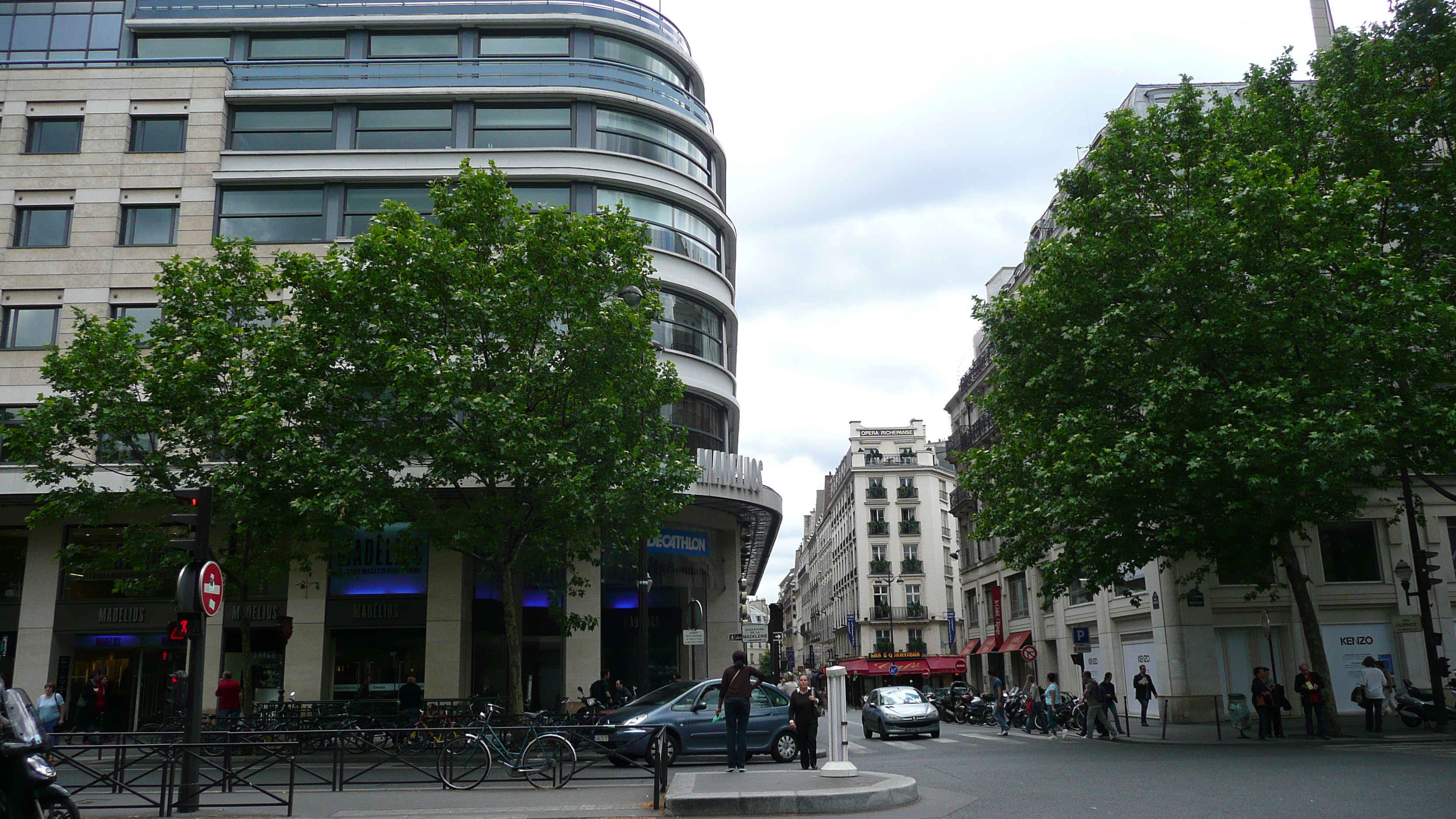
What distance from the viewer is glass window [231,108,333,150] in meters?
29.3

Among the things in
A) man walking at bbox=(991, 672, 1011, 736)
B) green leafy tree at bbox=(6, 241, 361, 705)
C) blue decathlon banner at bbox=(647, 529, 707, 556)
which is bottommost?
man walking at bbox=(991, 672, 1011, 736)

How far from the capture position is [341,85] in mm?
29516

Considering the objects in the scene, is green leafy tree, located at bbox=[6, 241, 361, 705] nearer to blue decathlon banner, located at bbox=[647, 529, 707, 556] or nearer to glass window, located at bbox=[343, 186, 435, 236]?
glass window, located at bbox=[343, 186, 435, 236]

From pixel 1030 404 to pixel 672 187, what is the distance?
42.0 ft

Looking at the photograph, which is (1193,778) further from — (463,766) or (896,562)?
(896,562)

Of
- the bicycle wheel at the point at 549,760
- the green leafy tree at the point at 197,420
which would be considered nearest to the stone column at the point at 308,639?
the green leafy tree at the point at 197,420

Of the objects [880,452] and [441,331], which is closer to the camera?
[441,331]

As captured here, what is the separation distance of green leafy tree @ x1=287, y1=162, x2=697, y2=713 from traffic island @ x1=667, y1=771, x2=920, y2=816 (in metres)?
8.31

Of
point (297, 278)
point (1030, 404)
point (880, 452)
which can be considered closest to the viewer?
point (297, 278)

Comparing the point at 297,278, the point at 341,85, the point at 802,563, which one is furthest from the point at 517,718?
the point at 802,563

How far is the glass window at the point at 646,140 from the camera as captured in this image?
97.5 feet

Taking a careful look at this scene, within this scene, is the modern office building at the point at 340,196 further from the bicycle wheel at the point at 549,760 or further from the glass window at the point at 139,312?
the bicycle wheel at the point at 549,760

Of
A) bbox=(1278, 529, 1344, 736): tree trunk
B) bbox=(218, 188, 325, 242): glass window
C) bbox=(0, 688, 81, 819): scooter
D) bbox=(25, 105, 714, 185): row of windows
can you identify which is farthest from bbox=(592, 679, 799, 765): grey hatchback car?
bbox=(218, 188, 325, 242): glass window

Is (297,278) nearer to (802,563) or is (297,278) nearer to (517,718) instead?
(517,718)
